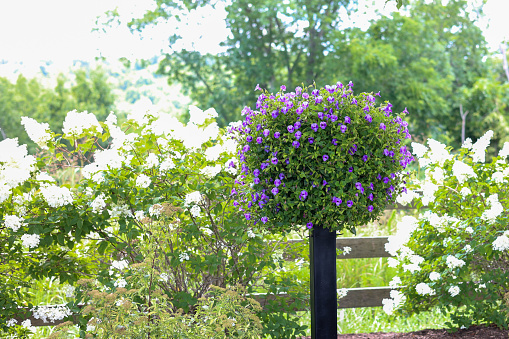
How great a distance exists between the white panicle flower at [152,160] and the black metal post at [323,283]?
98 cm

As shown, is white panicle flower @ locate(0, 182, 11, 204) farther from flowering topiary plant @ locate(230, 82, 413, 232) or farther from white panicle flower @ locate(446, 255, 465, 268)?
white panicle flower @ locate(446, 255, 465, 268)

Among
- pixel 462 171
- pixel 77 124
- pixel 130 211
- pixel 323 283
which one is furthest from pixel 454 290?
pixel 77 124

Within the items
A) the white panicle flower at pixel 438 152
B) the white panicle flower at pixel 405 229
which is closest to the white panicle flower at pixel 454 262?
the white panicle flower at pixel 405 229

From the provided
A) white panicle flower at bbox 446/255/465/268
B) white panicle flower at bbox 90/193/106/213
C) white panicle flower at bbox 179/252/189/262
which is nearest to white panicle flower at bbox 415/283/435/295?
white panicle flower at bbox 446/255/465/268

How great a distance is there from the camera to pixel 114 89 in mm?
22172

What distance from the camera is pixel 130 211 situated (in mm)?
2750

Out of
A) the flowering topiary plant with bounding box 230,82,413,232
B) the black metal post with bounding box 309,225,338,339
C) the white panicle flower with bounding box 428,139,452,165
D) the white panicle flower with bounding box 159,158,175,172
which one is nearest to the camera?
the flowering topiary plant with bounding box 230,82,413,232

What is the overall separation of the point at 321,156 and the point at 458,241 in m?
1.23

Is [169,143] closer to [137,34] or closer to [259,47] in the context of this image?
[259,47]

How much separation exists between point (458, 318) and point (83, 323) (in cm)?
244

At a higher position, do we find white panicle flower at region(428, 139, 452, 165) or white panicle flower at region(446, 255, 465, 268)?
white panicle flower at region(428, 139, 452, 165)

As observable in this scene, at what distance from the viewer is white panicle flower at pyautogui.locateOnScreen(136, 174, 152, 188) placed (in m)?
2.56

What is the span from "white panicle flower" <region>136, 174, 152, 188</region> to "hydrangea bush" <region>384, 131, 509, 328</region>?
170 centimetres

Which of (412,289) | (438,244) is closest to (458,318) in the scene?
(412,289)
